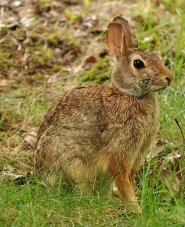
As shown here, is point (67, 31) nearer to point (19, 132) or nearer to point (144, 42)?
point (144, 42)

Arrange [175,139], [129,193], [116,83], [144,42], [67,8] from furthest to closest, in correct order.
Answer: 1. [67,8]
2. [144,42]
3. [175,139]
4. [116,83]
5. [129,193]

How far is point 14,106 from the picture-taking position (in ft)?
24.1

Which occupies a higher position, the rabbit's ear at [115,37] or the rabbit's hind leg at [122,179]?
the rabbit's ear at [115,37]

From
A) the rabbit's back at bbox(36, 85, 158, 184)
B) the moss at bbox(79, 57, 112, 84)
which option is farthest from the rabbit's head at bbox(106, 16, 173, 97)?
the moss at bbox(79, 57, 112, 84)

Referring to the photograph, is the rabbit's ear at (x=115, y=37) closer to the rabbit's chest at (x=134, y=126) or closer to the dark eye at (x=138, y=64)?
the dark eye at (x=138, y=64)

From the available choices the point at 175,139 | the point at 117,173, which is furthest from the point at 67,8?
the point at 117,173

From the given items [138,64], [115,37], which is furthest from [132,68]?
[115,37]

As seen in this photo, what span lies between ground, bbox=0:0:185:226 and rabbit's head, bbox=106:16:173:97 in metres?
0.55

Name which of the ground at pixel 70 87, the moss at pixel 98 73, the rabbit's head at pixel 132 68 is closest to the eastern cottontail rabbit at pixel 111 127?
the rabbit's head at pixel 132 68

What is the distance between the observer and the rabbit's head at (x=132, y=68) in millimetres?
5270

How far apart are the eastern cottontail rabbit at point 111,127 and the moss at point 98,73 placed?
2.27 meters

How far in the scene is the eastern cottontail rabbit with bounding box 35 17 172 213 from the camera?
17.5ft

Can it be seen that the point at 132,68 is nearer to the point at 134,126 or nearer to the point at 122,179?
the point at 134,126

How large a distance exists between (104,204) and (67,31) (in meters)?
4.80
